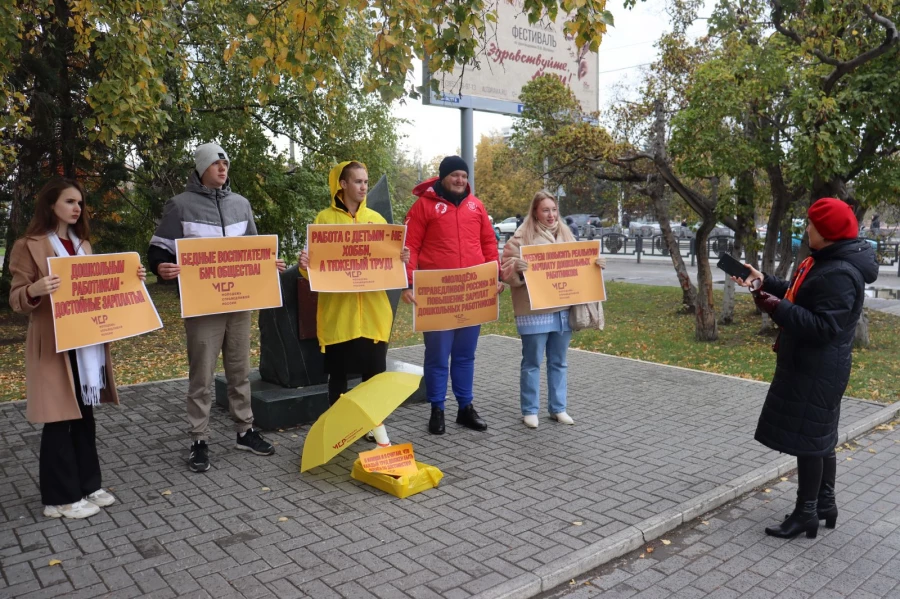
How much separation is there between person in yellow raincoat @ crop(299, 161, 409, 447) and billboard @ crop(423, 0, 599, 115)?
4554 mm

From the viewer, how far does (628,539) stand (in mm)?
4062

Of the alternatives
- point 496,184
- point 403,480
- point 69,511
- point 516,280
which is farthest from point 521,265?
A: point 496,184

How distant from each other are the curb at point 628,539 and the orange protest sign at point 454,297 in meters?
2.14

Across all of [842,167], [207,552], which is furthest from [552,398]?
[842,167]

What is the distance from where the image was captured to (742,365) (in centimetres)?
921

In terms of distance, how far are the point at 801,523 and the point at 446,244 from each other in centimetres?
307

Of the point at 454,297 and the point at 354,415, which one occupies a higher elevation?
the point at 454,297

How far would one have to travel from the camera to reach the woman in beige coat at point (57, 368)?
4117 mm

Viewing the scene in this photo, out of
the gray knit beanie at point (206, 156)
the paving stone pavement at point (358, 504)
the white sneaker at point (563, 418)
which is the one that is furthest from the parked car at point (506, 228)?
the gray knit beanie at point (206, 156)

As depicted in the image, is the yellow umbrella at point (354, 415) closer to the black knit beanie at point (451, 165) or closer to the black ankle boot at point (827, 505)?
the black knit beanie at point (451, 165)

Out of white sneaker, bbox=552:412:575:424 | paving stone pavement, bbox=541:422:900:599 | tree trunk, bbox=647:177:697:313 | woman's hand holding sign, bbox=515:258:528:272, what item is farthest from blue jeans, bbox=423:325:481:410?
tree trunk, bbox=647:177:697:313

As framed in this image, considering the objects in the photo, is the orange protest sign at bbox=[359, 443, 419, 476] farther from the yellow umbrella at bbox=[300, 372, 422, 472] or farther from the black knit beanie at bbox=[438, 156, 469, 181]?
the black knit beanie at bbox=[438, 156, 469, 181]

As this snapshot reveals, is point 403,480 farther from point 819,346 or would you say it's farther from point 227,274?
point 819,346

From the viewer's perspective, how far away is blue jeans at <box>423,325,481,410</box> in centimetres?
584
